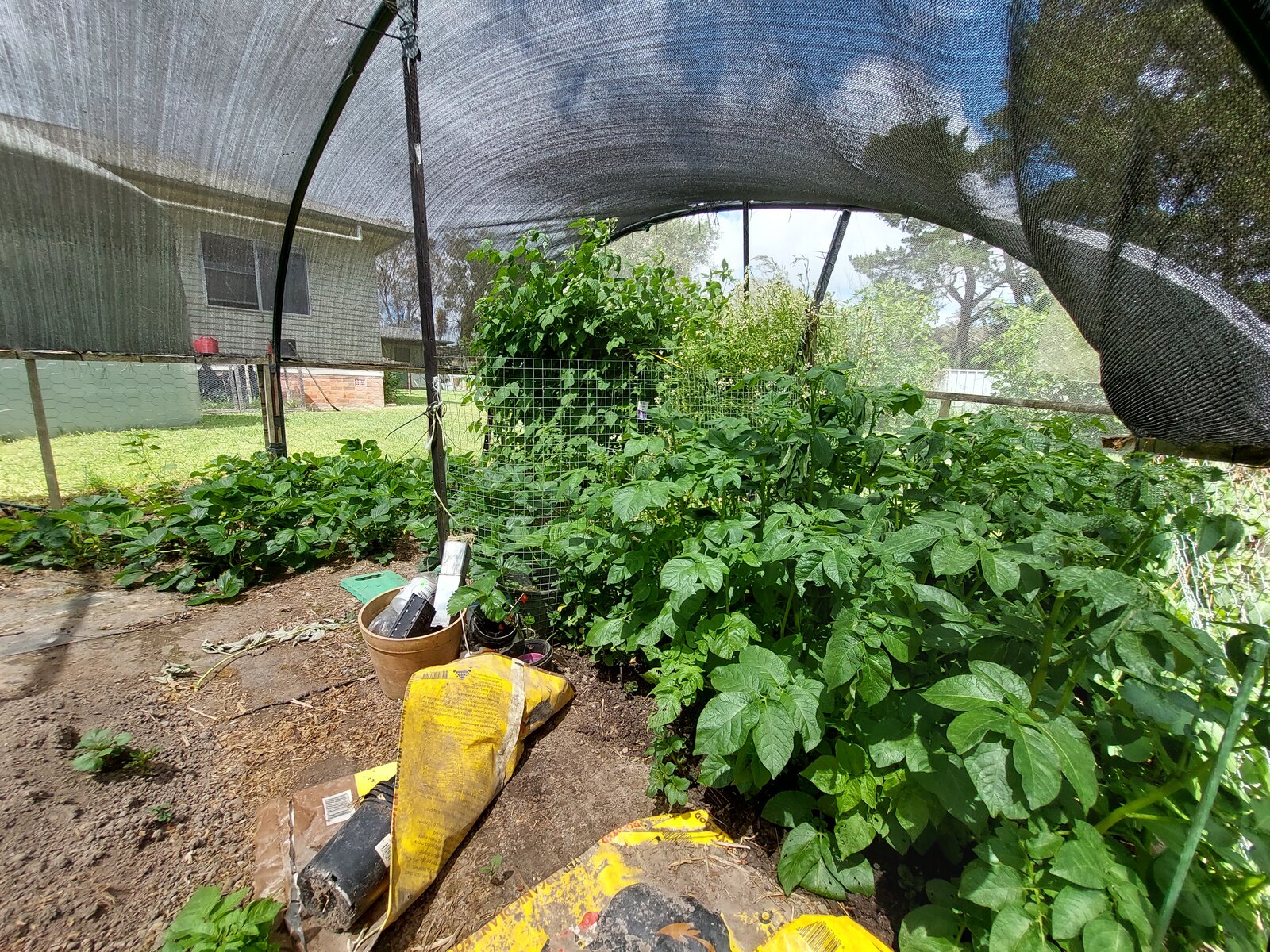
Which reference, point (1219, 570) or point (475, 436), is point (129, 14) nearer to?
point (475, 436)

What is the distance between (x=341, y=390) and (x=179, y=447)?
5.09 m

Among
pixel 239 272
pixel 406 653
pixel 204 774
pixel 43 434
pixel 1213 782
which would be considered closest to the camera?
pixel 1213 782

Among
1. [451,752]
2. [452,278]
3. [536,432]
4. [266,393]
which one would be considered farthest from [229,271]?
[451,752]

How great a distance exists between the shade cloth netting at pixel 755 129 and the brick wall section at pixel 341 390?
6880mm

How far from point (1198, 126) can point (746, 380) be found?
1.16m

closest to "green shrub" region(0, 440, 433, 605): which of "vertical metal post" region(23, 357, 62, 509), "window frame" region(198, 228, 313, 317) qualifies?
"vertical metal post" region(23, 357, 62, 509)

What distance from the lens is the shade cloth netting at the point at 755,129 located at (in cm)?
115

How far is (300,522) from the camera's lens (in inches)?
126

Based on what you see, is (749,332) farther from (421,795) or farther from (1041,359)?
(1041,359)

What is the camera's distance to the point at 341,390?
32.5 ft

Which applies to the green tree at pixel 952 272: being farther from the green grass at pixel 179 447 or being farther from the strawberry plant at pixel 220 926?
the strawberry plant at pixel 220 926

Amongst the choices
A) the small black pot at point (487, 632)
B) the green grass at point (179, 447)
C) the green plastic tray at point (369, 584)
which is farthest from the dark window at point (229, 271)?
the small black pot at point (487, 632)

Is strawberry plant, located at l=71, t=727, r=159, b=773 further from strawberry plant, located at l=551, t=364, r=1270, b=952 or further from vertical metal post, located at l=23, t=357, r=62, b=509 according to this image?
vertical metal post, located at l=23, t=357, r=62, b=509

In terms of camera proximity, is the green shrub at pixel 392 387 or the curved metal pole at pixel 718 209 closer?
the curved metal pole at pixel 718 209
